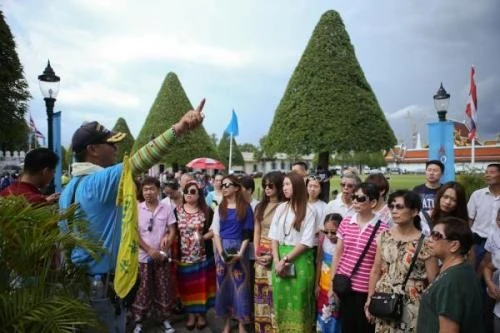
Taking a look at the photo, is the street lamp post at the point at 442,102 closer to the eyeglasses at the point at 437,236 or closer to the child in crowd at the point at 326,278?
the child in crowd at the point at 326,278

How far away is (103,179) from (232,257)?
2.79 m

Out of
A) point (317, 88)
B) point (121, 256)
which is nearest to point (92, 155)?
point (121, 256)

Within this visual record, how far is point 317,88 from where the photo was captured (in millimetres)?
12992

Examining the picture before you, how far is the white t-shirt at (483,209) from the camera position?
497 centimetres

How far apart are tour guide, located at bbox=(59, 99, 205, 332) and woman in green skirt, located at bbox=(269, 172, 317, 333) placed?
2.00 metres

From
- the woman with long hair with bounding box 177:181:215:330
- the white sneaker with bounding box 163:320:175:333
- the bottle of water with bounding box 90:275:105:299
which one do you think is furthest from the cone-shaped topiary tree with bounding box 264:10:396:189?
the bottle of water with bounding box 90:275:105:299

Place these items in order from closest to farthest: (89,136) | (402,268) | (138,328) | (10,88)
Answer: (89,136) < (402,268) < (138,328) < (10,88)

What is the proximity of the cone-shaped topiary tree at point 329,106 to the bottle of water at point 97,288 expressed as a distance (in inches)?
418

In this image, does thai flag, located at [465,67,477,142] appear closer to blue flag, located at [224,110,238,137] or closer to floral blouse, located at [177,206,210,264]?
blue flag, located at [224,110,238,137]

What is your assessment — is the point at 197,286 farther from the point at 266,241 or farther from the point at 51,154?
the point at 51,154

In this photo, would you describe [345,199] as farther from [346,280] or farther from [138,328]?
[138,328]

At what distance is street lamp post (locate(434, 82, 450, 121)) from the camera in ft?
30.6

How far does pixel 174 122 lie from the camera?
899 inches

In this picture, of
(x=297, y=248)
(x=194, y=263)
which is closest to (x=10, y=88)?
(x=194, y=263)
